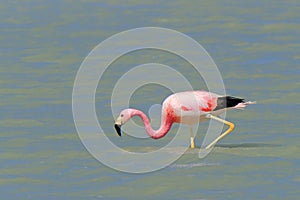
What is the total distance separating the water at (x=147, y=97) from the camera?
45.9 feet

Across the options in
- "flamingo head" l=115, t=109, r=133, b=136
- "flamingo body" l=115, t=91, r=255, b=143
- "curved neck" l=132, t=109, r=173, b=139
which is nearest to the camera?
"flamingo head" l=115, t=109, r=133, b=136

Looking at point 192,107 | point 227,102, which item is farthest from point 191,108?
point 227,102

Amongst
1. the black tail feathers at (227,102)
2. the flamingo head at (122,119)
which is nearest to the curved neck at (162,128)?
the flamingo head at (122,119)

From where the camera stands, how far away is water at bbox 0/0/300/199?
14.0m

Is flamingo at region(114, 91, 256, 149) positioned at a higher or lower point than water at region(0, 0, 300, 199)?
higher

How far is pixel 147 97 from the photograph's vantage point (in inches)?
736

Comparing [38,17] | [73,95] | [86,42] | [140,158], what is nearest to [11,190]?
[140,158]

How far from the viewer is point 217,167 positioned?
47.5 feet

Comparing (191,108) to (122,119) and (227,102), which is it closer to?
(227,102)

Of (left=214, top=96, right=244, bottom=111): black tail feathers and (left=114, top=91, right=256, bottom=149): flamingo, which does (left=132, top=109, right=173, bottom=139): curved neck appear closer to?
(left=114, top=91, right=256, bottom=149): flamingo

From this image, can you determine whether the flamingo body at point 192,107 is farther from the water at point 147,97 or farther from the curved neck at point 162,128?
the water at point 147,97

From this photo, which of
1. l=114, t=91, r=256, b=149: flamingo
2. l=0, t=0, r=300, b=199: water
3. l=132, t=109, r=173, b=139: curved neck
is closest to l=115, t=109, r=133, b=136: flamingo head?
l=114, t=91, r=256, b=149: flamingo

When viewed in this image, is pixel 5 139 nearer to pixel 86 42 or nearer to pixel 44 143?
pixel 44 143

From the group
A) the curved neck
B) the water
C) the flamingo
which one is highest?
the flamingo
